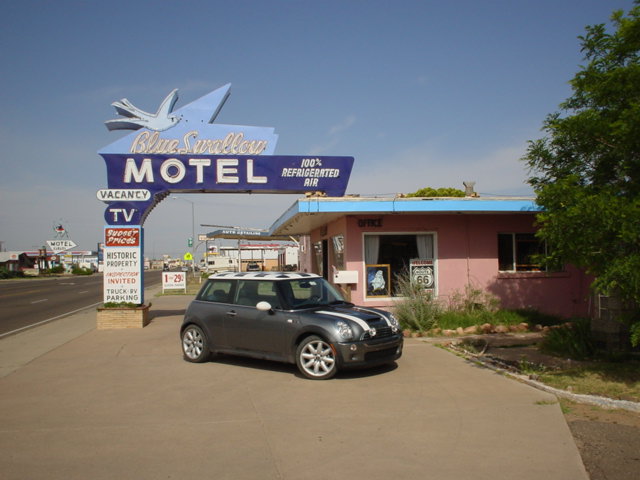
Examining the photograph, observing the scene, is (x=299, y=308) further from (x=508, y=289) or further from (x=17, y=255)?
(x=17, y=255)

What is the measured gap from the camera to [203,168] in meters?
14.9

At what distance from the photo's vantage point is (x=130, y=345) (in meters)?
11.7

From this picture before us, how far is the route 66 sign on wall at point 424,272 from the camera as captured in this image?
14117 mm

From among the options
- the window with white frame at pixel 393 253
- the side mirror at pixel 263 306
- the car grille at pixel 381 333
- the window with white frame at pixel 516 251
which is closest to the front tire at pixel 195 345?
the side mirror at pixel 263 306

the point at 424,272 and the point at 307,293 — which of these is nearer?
the point at 307,293

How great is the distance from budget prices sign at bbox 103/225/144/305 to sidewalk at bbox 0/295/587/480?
543cm

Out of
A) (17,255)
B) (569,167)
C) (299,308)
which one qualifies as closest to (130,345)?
(299,308)

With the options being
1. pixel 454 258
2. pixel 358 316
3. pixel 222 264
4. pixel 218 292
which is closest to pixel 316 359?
pixel 358 316

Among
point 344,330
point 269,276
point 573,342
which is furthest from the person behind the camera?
point 573,342

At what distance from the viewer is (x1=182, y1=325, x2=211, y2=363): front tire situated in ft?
30.9

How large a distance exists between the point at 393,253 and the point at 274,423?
875 centimetres

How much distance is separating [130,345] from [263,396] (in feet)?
18.7

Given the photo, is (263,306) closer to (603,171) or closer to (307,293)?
(307,293)

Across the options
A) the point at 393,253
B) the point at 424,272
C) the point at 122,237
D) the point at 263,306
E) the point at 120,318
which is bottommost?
the point at 120,318
